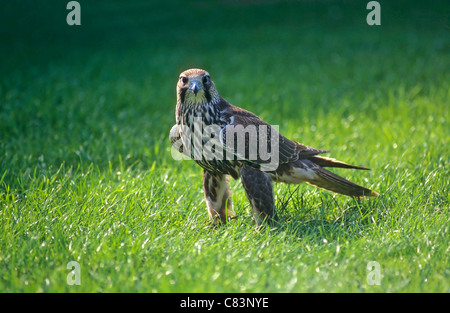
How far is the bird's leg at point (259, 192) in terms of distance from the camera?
3.94m

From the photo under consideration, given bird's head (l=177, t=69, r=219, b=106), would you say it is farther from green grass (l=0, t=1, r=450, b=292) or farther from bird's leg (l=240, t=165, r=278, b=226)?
green grass (l=0, t=1, r=450, b=292)

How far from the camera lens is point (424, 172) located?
4.73 metres

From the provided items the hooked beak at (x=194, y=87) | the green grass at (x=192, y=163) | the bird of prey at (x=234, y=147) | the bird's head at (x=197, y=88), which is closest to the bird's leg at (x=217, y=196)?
the bird of prey at (x=234, y=147)

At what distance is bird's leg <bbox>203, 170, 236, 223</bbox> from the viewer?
4.22 meters

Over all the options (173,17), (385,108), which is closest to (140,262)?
(385,108)

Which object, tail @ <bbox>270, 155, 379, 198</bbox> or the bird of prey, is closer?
the bird of prey

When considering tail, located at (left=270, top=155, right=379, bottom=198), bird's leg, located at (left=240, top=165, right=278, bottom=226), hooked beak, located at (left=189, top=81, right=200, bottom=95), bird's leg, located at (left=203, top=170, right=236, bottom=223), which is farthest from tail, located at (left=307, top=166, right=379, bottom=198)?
hooked beak, located at (left=189, top=81, right=200, bottom=95)

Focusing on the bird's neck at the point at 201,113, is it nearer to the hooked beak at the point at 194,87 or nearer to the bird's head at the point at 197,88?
the bird's head at the point at 197,88

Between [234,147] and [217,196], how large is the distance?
21.6 inches

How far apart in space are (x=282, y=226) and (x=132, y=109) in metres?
3.85

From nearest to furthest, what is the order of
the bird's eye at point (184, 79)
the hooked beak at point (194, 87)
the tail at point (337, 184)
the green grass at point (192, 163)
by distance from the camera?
the green grass at point (192, 163) → the hooked beak at point (194, 87) → the bird's eye at point (184, 79) → the tail at point (337, 184)

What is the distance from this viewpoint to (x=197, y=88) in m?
3.83

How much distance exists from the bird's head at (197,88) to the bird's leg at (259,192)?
61cm

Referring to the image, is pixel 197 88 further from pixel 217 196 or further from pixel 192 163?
pixel 192 163
